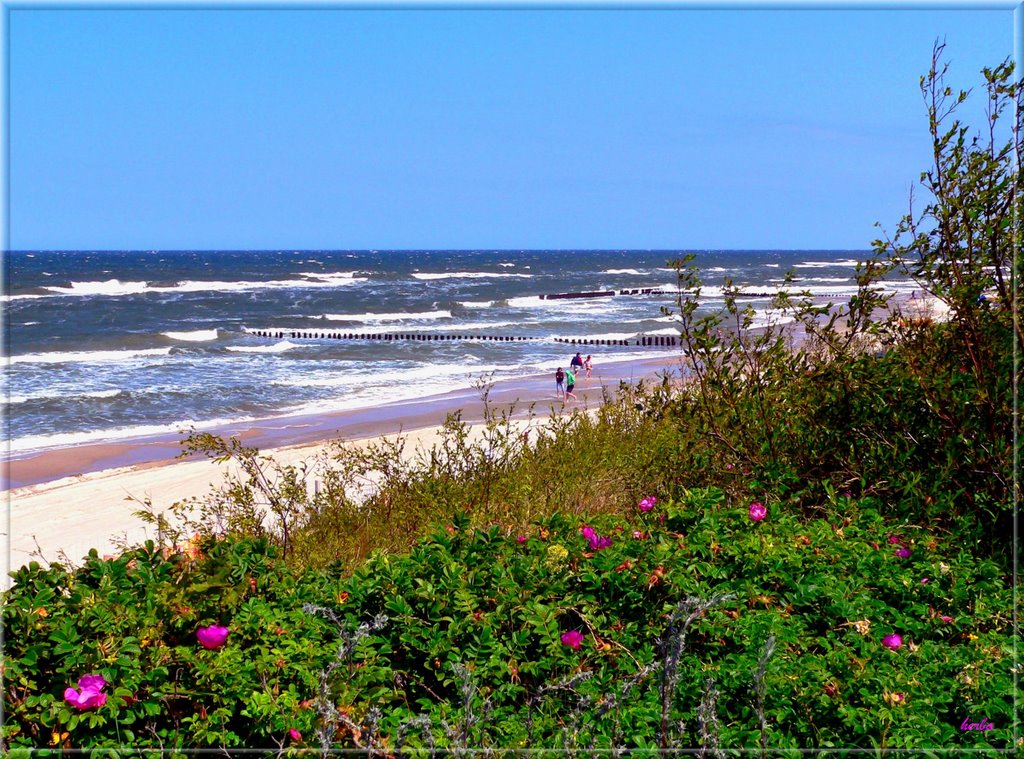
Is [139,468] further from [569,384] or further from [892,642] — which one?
[892,642]

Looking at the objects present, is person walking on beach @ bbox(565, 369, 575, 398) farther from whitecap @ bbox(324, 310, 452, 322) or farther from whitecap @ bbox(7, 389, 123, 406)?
whitecap @ bbox(324, 310, 452, 322)

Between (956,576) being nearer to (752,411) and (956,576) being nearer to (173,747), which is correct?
(752,411)

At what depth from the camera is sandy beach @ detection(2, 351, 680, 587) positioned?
10.4m

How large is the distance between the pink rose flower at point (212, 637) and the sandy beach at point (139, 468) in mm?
4011

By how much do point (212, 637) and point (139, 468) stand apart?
12.3 metres

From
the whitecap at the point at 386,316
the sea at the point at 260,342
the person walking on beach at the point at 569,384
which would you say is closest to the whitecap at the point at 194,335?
the sea at the point at 260,342

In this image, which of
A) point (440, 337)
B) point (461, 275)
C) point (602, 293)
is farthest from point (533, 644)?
point (461, 275)

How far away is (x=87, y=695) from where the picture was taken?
107 inches

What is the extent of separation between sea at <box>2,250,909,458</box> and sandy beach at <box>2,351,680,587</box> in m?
1.19

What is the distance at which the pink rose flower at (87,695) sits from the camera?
8.94 ft

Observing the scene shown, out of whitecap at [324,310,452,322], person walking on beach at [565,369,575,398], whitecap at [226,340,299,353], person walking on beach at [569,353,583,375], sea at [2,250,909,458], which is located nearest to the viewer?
person walking on beach at [565,369,575,398]

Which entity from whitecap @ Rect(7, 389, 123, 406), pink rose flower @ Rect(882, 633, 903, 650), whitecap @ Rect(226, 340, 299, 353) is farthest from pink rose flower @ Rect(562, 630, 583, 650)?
whitecap @ Rect(226, 340, 299, 353)

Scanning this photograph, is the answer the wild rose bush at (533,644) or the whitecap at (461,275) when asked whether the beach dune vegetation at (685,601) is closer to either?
the wild rose bush at (533,644)

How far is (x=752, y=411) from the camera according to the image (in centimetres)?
525
